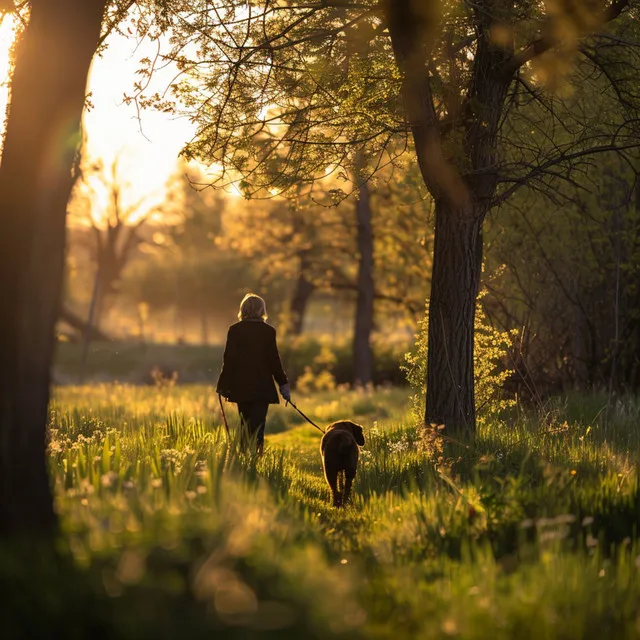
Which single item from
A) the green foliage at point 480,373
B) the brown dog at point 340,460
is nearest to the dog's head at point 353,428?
the brown dog at point 340,460

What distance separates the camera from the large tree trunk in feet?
15.8

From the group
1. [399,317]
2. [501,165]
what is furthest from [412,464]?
[399,317]

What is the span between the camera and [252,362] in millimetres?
9375

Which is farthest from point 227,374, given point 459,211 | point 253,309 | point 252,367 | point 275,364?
point 459,211

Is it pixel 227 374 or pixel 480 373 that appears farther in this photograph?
pixel 480 373

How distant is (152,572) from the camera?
396 cm

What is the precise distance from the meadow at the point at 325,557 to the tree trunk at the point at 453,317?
170 cm

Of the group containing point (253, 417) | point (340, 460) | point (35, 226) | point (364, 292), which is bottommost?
point (340, 460)

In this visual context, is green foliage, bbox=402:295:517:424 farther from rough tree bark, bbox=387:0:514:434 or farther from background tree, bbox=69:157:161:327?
background tree, bbox=69:157:161:327

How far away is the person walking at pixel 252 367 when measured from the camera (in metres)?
9.37

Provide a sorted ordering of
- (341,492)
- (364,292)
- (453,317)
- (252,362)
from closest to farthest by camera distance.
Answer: (341,492)
(252,362)
(453,317)
(364,292)

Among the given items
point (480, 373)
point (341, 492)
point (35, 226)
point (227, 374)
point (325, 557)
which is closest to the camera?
point (35, 226)

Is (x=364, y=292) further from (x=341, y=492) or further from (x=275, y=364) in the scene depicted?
(x=341, y=492)

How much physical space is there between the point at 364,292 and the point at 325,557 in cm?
2049
